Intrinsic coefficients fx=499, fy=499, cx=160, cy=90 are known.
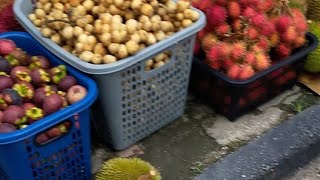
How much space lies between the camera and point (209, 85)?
224cm

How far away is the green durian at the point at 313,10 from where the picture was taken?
8.66 ft

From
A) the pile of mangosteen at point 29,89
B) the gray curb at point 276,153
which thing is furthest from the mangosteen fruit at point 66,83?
the gray curb at point 276,153

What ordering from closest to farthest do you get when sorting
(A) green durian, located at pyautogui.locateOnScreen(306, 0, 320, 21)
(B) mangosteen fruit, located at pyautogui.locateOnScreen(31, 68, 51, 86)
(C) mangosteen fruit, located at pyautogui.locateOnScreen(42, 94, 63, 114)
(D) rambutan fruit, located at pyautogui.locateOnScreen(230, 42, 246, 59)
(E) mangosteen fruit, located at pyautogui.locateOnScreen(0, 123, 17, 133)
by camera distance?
1. (E) mangosteen fruit, located at pyautogui.locateOnScreen(0, 123, 17, 133)
2. (C) mangosteen fruit, located at pyautogui.locateOnScreen(42, 94, 63, 114)
3. (B) mangosteen fruit, located at pyautogui.locateOnScreen(31, 68, 51, 86)
4. (D) rambutan fruit, located at pyautogui.locateOnScreen(230, 42, 246, 59)
5. (A) green durian, located at pyautogui.locateOnScreen(306, 0, 320, 21)

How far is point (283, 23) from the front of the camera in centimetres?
222

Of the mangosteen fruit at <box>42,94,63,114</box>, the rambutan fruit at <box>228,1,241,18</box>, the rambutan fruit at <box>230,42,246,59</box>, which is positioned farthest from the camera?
the rambutan fruit at <box>228,1,241,18</box>

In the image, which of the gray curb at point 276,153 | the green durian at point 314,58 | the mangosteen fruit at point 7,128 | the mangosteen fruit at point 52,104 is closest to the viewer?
the mangosteen fruit at point 7,128

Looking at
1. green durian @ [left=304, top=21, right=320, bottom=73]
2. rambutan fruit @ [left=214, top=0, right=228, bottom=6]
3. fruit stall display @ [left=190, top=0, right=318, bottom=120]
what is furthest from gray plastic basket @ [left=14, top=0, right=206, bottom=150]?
green durian @ [left=304, top=21, right=320, bottom=73]

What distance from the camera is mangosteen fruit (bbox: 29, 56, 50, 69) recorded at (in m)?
1.84

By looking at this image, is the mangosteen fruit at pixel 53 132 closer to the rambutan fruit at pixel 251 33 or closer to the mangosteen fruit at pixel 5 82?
the mangosteen fruit at pixel 5 82

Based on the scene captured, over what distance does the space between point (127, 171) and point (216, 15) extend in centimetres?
83

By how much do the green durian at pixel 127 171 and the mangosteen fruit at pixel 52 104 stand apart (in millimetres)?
296

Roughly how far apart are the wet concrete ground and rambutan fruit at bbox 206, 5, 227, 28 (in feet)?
1.29

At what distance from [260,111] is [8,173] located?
1182 mm

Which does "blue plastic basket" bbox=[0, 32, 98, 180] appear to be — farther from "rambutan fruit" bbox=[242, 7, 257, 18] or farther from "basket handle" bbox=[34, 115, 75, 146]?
"rambutan fruit" bbox=[242, 7, 257, 18]
